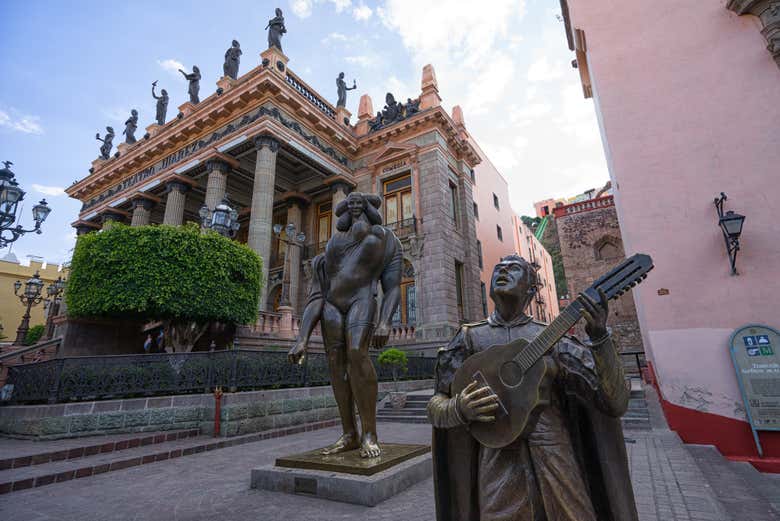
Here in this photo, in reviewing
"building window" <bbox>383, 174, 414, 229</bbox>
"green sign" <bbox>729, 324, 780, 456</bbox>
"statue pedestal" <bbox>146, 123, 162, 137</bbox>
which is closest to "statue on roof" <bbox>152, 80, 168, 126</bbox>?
"statue pedestal" <bbox>146, 123, 162, 137</bbox>

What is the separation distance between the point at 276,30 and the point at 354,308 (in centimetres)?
1891

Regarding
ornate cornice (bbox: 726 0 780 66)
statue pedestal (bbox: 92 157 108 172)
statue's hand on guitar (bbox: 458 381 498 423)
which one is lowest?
statue's hand on guitar (bbox: 458 381 498 423)

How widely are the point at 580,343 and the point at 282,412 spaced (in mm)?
6824

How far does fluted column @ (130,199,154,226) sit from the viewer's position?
20.7 metres

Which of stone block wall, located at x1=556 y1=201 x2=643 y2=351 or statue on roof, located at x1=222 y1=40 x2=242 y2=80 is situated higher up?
statue on roof, located at x1=222 y1=40 x2=242 y2=80

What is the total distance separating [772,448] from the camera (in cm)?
520

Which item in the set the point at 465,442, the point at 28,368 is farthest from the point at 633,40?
the point at 28,368

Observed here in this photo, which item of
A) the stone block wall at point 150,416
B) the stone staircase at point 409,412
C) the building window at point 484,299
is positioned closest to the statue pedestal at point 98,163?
the stone block wall at point 150,416

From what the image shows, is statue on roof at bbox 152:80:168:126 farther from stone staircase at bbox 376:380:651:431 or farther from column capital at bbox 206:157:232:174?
stone staircase at bbox 376:380:651:431

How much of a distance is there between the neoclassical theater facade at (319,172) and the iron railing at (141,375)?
7656mm

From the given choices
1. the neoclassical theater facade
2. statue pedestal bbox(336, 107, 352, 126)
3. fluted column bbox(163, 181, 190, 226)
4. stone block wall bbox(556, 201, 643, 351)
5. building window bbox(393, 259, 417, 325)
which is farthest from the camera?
statue pedestal bbox(336, 107, 352, 126)

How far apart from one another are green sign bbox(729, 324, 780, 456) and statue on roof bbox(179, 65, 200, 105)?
24501 millimetres

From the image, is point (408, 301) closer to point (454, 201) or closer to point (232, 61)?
point (454, 201)

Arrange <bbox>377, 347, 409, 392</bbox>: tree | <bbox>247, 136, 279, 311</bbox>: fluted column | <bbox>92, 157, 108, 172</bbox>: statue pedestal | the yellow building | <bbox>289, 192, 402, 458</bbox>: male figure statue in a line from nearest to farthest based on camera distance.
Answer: <bbox>289, 192, 402, 458</bbox>: male figure statue < <bbox>377, 347, 409, 392</bbox>: tree < <bbox>247, 136, 279, 311</bbox>: fluted column < <bbox>92, 157, 108, 172</bbox>: statue pedestal < the yellow building
